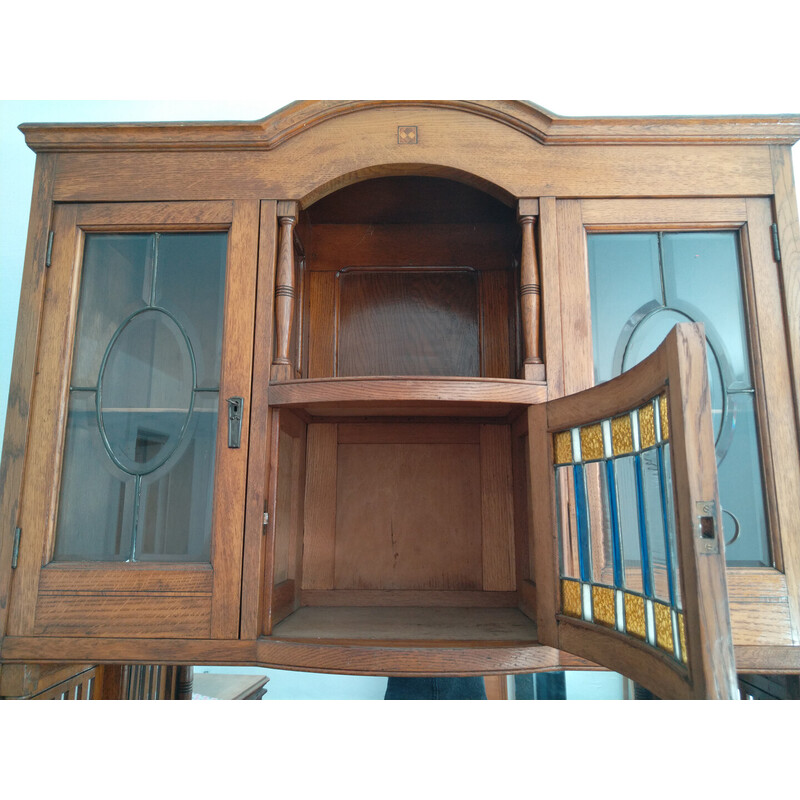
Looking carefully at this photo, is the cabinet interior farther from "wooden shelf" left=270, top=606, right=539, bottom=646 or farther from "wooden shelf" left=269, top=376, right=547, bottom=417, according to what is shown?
"wooden shelf" left=269, top=376, right=547, bottom=417

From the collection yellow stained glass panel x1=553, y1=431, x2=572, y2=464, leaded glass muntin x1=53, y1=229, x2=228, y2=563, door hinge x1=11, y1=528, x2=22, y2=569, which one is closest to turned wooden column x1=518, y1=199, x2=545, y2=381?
yellow stained glass panel x1=553, y1=431, x2=572, y2=464

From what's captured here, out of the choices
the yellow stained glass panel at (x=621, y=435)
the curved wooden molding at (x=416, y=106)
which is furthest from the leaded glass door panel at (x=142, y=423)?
the yellow stained glass panel at (x=621, y=435)

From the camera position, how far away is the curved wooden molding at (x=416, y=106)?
3.71 ft

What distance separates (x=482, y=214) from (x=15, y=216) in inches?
51.9

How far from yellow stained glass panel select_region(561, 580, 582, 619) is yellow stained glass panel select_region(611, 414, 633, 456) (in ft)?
0.81

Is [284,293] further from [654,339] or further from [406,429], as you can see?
[654,339]

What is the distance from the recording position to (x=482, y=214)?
1422 millimetres

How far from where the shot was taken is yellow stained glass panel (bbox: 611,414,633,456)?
2.78ft

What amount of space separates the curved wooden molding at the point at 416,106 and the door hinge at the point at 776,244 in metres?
0.16

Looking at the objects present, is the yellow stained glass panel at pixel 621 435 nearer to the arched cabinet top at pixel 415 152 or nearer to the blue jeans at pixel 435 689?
the arched cabinet top at pixel 415 152

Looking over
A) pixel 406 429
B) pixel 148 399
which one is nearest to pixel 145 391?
pixel 148 399

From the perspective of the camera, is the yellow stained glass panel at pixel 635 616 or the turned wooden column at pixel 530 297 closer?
the yellow stained glass panel at pixel 635 616

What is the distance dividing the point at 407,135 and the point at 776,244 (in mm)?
711

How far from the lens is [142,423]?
3.68 feet
